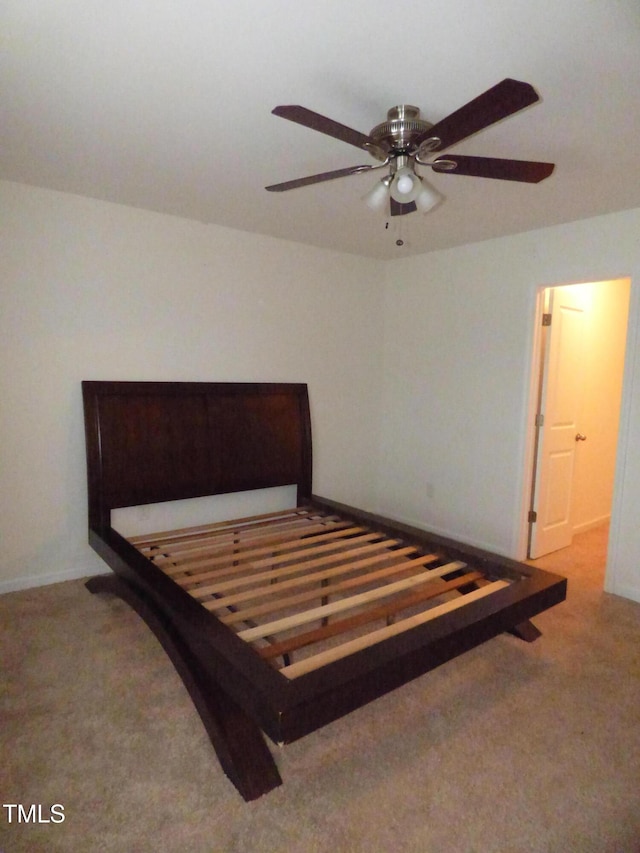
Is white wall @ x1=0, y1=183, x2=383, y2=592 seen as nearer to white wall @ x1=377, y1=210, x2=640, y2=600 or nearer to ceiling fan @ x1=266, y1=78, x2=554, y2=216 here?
white wall @ x1=377, y1=210, x2=640, y2=600

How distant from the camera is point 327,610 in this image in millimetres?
2057

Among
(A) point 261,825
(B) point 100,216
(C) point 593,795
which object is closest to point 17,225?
(B) point 100,216

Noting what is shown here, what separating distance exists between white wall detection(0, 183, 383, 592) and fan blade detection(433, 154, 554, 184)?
209 centimetres

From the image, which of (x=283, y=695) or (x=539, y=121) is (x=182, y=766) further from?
(x=539, y=121)

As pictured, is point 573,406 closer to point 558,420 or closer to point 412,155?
point 558,420

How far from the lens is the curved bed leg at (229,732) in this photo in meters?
1.59

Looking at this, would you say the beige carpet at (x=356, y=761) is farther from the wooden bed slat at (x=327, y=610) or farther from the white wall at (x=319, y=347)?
the white wall at (x=319, y=347)

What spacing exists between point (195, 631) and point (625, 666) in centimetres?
196

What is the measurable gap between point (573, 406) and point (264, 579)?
8.92 ft

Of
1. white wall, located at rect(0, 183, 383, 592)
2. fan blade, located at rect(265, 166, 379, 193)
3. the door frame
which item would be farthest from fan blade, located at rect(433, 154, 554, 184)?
white wall, located at rect(0, 183, 383, 592)

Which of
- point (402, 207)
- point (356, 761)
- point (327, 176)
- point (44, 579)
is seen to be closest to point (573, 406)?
point (402, 207)

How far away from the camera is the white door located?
11.4 feet

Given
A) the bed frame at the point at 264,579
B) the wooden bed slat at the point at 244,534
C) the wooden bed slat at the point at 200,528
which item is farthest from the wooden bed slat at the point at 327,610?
the wooden bed slat at the point at 200,528

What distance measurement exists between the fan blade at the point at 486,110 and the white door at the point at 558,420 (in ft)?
7.58
